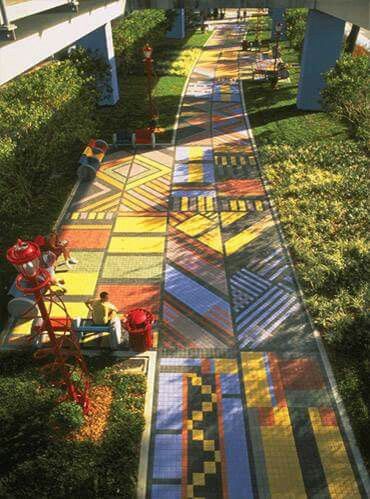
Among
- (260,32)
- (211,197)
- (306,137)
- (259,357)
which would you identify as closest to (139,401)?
(259,357)

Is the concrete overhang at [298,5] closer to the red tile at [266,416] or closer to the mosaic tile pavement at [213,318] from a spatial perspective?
the mosaic tile pavement at [213,318]

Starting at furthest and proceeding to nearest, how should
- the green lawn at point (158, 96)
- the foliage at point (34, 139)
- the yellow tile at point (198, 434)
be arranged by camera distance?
the green lawn at point (158, 96)
the foliage at point (34, 139)
the yellow tile at point (198, 434)

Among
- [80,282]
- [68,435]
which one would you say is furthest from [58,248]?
[68,435]

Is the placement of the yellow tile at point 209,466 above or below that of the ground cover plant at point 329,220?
below

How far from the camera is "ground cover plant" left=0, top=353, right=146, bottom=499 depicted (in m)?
7.08

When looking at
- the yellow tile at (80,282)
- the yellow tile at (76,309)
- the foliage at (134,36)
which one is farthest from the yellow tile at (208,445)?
the foliage at (134,36)

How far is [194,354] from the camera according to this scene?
948 cm

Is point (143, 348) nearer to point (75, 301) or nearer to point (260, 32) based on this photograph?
point (75, 301)

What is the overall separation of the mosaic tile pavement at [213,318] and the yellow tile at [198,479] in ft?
0.08

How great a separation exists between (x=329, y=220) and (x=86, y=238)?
8.00 metres

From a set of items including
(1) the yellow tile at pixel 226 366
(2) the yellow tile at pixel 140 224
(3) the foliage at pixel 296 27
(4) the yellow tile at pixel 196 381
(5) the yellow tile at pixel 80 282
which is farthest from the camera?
(3) the foliage at pixel 296 27

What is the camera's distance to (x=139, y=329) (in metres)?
9.22

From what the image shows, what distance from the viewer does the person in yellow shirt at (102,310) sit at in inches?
366

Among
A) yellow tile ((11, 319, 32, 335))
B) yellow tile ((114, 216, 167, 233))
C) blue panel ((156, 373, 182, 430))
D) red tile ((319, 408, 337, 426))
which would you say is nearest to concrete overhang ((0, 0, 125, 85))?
yellow tile ((114, 216, 167, 233))
